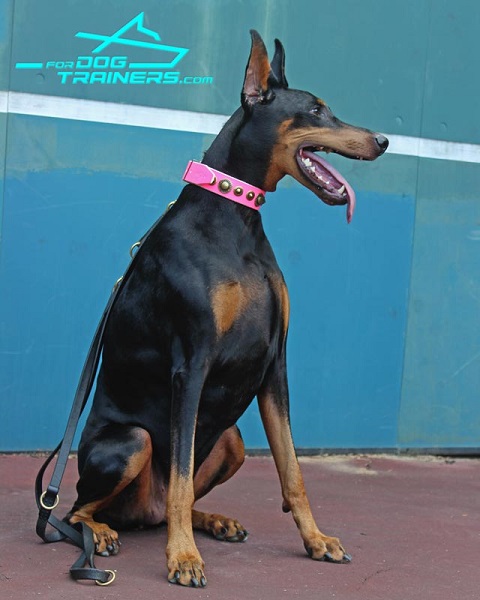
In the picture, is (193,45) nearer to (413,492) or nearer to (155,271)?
(155,271)

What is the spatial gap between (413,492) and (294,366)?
1.24 m

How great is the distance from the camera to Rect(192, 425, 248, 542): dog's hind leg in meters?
4.83

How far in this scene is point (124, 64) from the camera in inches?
258

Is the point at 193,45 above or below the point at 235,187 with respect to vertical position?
above

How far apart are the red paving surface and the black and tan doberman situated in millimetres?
171

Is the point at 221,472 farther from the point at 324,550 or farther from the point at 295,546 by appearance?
the point at 324,550

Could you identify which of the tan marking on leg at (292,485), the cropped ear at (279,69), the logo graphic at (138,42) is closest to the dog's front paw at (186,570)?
the tan marking on leg at (292,485)

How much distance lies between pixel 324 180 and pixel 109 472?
1555 mm

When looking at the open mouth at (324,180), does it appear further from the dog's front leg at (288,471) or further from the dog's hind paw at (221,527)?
the dog's hind paw at (221,527)

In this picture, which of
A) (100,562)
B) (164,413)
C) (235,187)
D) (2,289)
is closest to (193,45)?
(2,289)

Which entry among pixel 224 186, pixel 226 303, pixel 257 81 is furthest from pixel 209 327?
pixel 257 81

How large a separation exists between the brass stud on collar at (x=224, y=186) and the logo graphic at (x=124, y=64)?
2.34 m

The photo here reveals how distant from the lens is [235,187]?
446 centimetres

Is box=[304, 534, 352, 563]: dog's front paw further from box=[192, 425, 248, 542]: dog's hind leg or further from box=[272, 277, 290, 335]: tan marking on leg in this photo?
box=[272, 277, 290, 335]: tan marking on leg
